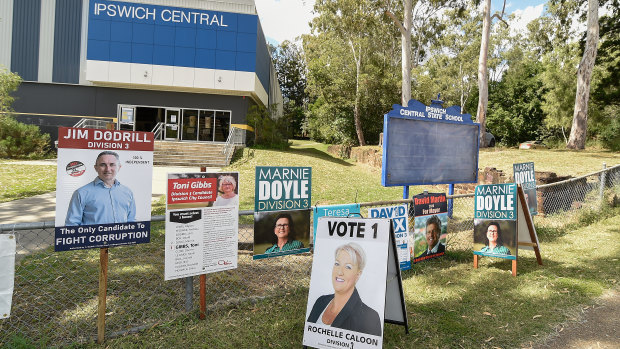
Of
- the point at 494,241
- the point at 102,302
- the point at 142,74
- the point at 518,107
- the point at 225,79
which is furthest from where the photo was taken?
the point at 518,107

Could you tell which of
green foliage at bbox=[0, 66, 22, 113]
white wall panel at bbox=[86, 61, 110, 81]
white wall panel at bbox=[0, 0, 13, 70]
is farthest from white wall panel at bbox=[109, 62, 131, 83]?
white wall panel at bbox=[0, 0, 13, 70]

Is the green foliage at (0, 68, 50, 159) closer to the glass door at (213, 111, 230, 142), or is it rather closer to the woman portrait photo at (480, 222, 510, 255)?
the glass door at (213, 111, 230, 142)

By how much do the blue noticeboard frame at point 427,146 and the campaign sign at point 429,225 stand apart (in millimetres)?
915

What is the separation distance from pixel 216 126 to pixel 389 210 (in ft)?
71.7

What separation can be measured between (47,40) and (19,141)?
31.6 feet

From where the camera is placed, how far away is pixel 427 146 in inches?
287

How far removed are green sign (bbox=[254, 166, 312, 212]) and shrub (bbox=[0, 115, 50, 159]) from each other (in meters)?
19.2

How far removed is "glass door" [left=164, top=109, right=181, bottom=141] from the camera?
2517 cm

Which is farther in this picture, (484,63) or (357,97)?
(357,97)

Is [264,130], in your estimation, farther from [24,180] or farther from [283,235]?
[283,235]

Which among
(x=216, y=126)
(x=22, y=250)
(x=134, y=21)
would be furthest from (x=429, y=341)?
(x=134, y=21)

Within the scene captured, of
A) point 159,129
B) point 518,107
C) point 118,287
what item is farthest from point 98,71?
point 518,107

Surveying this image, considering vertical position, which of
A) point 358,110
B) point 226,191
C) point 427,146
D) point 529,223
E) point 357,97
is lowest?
point 529,223

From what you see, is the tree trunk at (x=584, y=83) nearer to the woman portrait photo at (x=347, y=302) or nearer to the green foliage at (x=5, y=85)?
the woman portrait photo at (x=347, y=302)
